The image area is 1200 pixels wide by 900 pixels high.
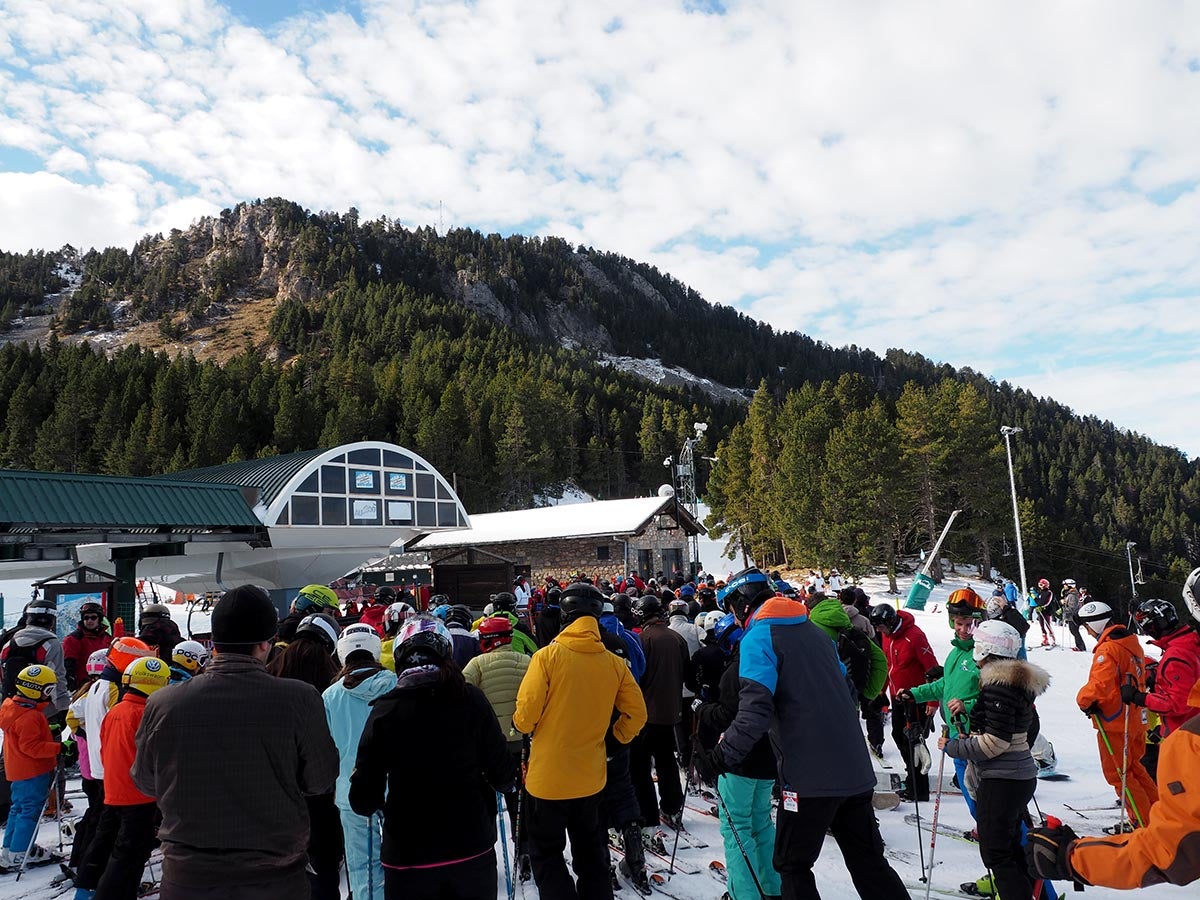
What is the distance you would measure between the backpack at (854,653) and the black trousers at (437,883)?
3.90 m

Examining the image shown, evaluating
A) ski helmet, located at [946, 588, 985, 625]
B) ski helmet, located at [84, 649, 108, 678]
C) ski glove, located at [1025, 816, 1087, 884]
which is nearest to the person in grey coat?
ski glove, located at [1025, 816, 1087, 884]

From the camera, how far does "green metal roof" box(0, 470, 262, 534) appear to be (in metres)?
10.6

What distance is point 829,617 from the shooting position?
5.09 metres

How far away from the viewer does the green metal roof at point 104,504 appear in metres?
10.6

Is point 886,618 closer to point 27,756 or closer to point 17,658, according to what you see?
point 27,756

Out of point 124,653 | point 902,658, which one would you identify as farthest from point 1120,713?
point 124,653

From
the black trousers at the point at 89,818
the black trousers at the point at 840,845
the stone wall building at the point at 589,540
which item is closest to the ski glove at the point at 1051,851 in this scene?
the black trousers at the point at 840,845

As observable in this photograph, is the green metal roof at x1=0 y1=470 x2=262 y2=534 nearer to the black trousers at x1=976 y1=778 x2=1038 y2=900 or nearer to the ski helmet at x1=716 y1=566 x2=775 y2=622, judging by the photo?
the ski helmet at x1=716 y1=566 x2=775 y2=622

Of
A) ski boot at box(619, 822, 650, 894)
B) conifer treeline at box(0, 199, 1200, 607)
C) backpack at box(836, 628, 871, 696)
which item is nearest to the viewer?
ski boot at box(619, 822, 650, 894)

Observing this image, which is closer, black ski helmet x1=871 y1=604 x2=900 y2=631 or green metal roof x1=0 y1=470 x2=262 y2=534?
black ski helmet x1=871 y1=604 x2=900 y2=631

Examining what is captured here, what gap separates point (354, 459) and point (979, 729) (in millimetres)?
19369

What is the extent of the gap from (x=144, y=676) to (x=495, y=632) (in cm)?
193

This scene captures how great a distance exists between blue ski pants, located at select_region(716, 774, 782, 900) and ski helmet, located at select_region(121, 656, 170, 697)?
3.14 metres

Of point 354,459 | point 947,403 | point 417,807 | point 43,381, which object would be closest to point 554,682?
point 417,807
